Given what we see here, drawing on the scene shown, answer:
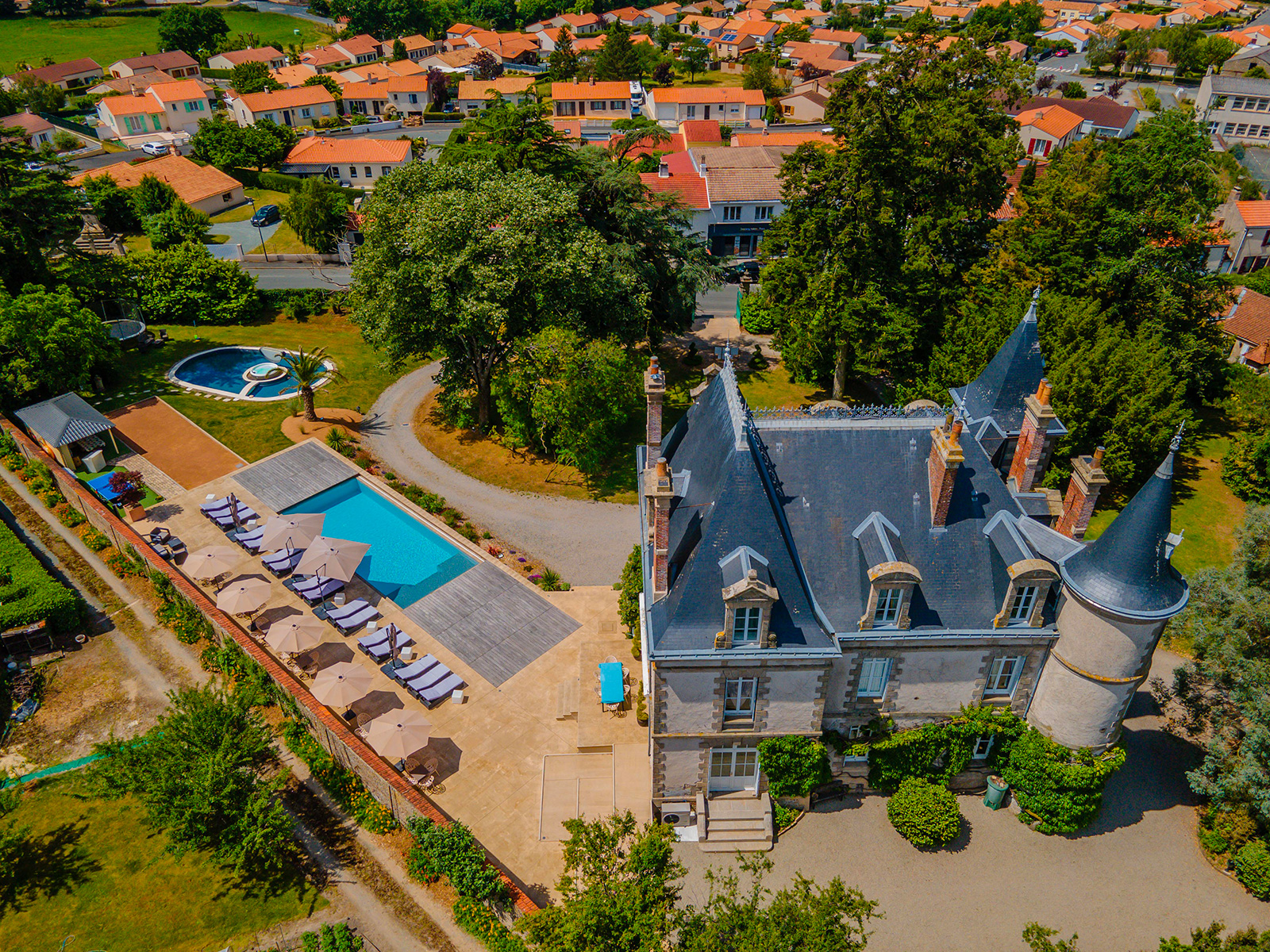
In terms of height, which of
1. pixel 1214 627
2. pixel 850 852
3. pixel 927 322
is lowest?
pixel 850 852

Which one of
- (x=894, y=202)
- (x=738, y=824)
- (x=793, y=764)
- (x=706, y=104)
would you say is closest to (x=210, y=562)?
(x=738, y=824)

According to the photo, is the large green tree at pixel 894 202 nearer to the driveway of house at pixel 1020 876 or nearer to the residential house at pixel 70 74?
the driveway of house at pixel 1020 876

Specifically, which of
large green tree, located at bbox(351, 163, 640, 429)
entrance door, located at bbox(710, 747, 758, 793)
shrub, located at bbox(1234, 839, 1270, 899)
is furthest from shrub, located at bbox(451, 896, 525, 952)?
large green tree, located at bbox(351, 163, 640, 429)

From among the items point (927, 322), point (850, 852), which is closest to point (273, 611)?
point (850, 852)

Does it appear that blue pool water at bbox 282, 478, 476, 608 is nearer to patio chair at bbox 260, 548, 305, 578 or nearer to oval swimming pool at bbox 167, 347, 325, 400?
patio chair at bbox 260, 548, 305, 578

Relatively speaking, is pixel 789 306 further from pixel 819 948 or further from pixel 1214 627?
pixel 819 948

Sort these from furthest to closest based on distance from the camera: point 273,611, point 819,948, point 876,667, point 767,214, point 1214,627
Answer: point 767,214
point 273,611
point 1214,627
point 876,667
point 819,948
